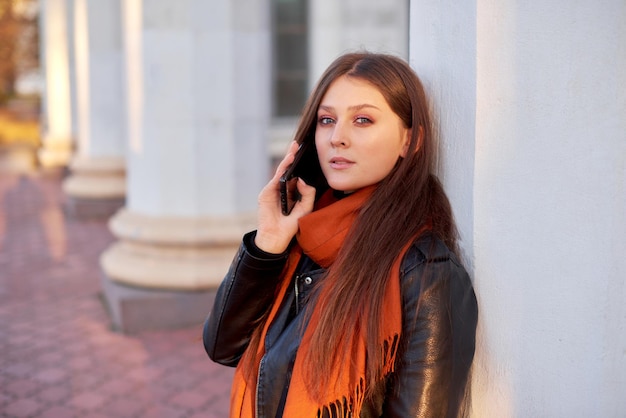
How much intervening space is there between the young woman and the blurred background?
9 cm

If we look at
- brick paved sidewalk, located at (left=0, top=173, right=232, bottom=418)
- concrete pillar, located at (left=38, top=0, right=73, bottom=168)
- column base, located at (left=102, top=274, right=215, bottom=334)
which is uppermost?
concrete pillar, located at (left=38, top=0, right=73, bottom=168)

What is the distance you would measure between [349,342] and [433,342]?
7.2 inches

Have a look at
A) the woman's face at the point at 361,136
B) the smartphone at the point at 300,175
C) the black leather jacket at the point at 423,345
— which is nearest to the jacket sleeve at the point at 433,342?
the black leather jacket at the point at 423,345

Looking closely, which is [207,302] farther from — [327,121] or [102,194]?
[102,194]

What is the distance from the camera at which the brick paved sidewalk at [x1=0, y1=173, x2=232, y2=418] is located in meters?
4.25

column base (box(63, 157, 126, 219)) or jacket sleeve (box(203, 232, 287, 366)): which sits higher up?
jacket sleeve (box(203, 232, 287, 366))

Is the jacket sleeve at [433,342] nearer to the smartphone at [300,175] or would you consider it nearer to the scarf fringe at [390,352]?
the scarf fringe at [390,352]

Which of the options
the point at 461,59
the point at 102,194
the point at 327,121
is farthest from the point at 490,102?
the point at 102,194

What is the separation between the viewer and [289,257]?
2.11 m

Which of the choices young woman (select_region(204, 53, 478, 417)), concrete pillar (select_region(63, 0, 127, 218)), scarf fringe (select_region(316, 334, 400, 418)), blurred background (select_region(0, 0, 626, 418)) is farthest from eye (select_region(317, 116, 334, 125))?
concrete pillar (select_region(63, 0, 127, 218))

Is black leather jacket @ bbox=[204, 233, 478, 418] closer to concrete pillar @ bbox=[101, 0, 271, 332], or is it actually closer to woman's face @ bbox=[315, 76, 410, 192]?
woman's face @ bbox=[315, 76, 410, 192]

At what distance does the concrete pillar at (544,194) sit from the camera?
1.64 meters

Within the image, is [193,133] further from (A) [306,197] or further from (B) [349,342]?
(B) [349,342]

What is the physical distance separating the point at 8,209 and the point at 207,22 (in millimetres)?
7209
